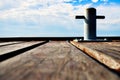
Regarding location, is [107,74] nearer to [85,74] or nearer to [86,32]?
[85,74]

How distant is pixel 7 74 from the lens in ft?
2.97

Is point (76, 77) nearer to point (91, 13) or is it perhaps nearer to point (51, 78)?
point (51, 78)

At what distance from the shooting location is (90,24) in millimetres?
4816

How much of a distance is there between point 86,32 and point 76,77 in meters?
4.07

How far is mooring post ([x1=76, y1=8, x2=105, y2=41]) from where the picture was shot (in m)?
4.77

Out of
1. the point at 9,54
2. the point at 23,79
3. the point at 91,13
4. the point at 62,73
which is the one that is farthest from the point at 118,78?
the point at 91,13

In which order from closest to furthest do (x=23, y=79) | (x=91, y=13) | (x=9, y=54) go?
(x=23, y=79)
(x=9, y=54)
(x=91, y=13)

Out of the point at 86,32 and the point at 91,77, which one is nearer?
the point at 91,77

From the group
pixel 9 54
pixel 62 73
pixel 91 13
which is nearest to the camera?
pixel 62 73

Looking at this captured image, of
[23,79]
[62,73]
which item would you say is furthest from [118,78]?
[23,79]

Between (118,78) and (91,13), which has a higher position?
(91,13)

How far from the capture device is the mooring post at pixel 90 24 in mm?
4773

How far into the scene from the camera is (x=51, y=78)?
819 millimetres

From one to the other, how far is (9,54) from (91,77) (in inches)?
39.1
